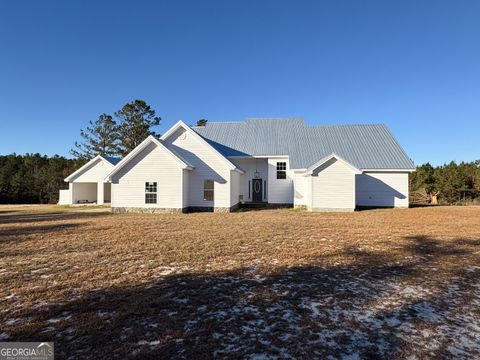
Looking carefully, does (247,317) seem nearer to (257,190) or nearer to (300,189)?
(300,189)

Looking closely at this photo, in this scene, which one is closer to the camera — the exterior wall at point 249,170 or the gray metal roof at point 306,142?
the gray metal roof at point 306,142

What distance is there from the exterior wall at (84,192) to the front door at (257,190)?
18935 millimetres

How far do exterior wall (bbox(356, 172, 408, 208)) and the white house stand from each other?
67mm

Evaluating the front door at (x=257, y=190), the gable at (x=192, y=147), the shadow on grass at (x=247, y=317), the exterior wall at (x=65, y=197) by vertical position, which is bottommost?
the shadow on grass at (x=247, y=317)

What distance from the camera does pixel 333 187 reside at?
18922 millimetres

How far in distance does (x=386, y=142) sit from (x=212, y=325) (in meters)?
24.1

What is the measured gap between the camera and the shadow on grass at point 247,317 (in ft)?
10.3

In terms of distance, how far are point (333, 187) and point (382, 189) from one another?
486cm

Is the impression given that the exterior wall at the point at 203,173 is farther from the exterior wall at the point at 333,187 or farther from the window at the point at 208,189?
the exterior wall at the point at 333,187

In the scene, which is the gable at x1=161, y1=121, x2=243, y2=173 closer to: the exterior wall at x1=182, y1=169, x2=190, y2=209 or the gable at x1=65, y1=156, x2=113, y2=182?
the exterior wall at x1=182, y1=169, x2=190, y2=209

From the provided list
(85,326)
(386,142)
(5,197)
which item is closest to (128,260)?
(85,326)

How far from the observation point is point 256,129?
2658 centimetres

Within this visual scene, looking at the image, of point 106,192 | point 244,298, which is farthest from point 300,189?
point 106,192

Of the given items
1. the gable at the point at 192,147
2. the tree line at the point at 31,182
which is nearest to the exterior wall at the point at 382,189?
the gable at the point at 192,147
